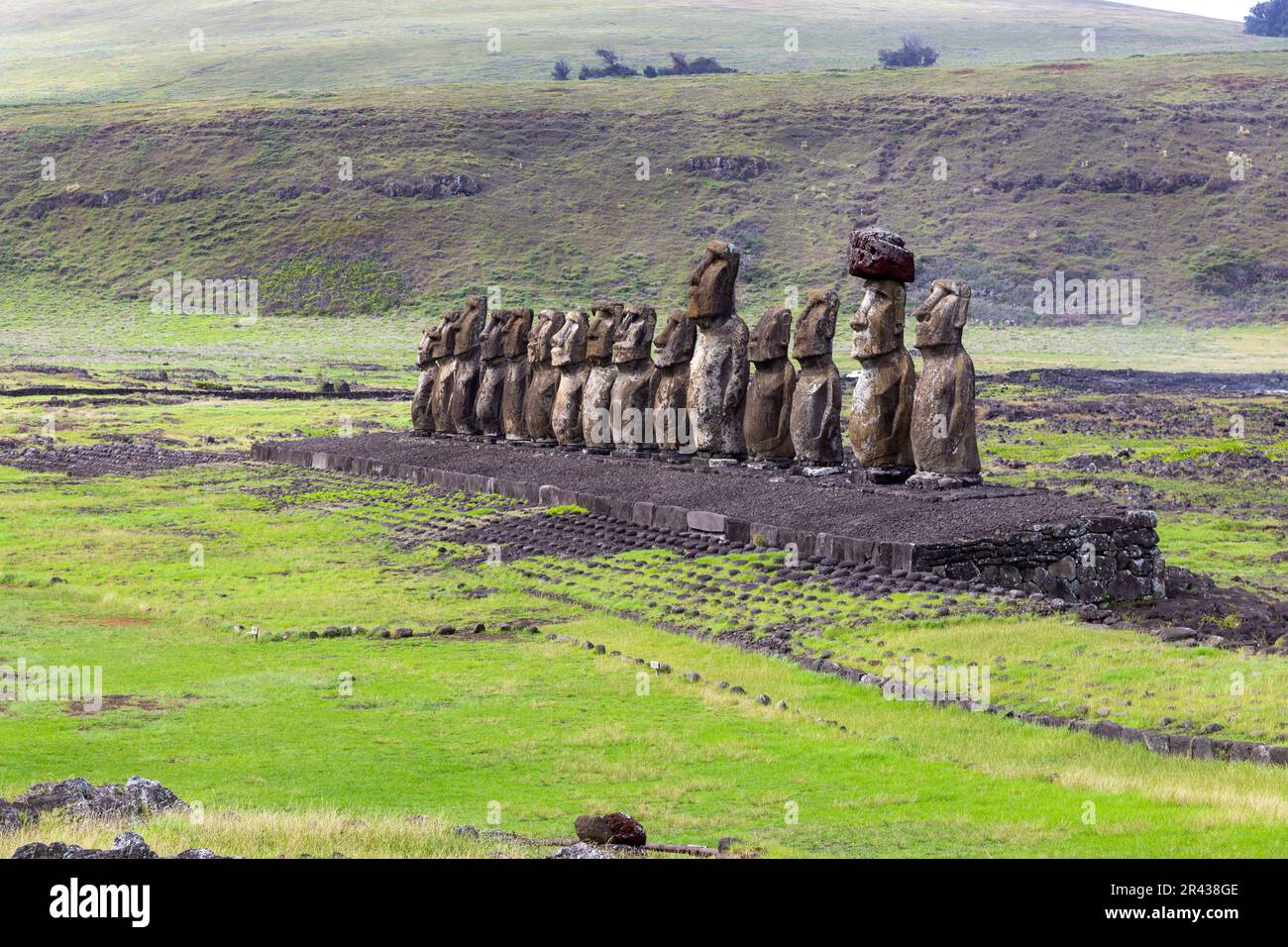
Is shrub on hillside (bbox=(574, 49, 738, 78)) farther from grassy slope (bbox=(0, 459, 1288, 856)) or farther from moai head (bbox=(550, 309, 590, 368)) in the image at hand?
grassy slope (bbox=(0, 459, 1288, 856))

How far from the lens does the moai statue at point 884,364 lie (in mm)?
22703

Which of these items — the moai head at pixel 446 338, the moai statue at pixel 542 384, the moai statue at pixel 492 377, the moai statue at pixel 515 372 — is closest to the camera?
the moai statue at pixel 542 384

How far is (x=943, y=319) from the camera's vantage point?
862 inches

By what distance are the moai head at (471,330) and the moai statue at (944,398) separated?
13813mm

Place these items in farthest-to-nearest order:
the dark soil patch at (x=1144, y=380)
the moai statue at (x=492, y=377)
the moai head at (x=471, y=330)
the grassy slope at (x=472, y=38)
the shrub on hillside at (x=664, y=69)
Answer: the grassy slope at (x=472, y=38) < the shrub on hillside at (x=664, y=69) < the dark soil patch at (x=1144, y=380) < the moai head at (x=471, y=330) < the moai statue at (x=492, y=377)

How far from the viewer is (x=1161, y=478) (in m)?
31.4

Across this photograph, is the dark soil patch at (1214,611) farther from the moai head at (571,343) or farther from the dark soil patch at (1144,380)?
the dark soil patch at (1144,380)

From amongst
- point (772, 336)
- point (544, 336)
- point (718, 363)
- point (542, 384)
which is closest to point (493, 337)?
point (544, 336)

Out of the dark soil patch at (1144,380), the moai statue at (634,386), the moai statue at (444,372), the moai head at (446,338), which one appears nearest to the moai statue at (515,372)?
the moai statue at (444,372)

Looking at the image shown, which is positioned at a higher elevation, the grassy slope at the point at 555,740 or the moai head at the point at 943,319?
the moai head at the point at 943,319

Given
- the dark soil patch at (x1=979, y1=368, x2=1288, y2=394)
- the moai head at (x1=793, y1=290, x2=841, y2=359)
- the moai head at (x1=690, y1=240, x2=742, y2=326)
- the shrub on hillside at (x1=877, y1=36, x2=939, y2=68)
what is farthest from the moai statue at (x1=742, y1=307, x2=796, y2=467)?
the shrub on hillside at (x1=877, y1=36, x2=939, y2=68)

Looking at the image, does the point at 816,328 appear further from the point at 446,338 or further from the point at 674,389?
the point at 446,338

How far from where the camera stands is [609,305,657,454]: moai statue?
93.4 feet

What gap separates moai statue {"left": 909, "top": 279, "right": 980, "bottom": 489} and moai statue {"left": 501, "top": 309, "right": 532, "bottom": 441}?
37.1 feet
